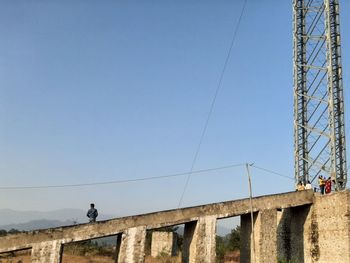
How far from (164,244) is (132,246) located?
9785 millimetres

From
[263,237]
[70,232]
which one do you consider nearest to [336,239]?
[263,237]

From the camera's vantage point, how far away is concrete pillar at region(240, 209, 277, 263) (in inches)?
723

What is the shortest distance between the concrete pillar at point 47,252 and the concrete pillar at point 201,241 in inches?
206

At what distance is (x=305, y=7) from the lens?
26672 mm

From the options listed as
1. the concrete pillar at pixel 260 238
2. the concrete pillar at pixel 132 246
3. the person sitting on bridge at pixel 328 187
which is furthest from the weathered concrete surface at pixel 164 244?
the person sitting on bridge at pixel 328 187

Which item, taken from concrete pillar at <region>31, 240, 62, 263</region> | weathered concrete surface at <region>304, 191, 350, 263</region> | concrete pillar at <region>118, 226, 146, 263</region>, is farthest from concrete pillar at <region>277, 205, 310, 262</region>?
concrete pillar at <region>31, 240, 62, 263</region>

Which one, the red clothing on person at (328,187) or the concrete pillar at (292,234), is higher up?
the red clothing on person at (328,187)

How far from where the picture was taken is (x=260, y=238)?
18.4 metres

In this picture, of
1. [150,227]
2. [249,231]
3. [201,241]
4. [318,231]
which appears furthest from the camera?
[318,231]

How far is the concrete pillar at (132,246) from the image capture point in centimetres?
1644

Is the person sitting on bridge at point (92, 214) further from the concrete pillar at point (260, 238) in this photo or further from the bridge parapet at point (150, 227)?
the concrete pillar at point (260, 238)

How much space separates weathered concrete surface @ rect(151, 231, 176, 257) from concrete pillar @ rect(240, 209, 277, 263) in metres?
7.23

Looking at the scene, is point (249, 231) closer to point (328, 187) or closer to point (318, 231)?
point (318, 231)

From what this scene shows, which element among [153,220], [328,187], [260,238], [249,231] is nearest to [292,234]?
[328,187]
